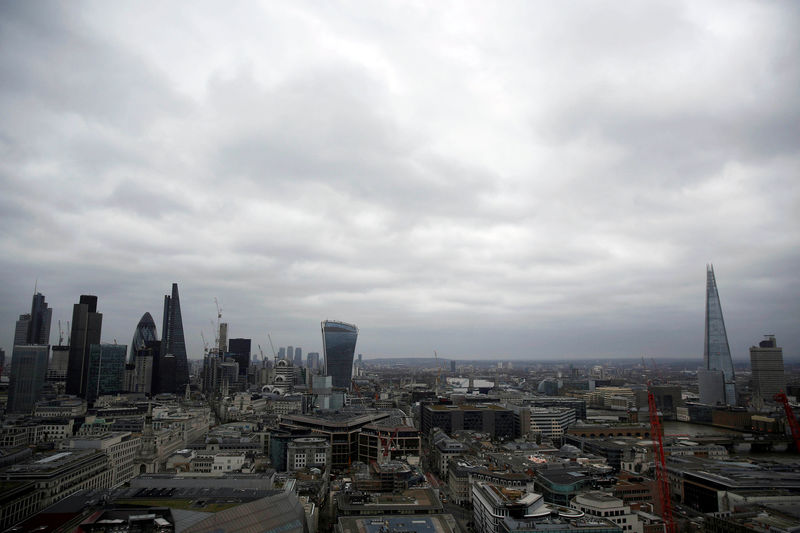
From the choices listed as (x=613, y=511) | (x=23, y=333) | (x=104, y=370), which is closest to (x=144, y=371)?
(x=104, y=370)

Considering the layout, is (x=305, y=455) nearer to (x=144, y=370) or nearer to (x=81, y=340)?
(x=81, y=340)

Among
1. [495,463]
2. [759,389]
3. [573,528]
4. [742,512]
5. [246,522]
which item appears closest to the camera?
[246,522]

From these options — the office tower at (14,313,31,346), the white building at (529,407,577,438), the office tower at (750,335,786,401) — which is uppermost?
the office tower at (14,313,31,346)

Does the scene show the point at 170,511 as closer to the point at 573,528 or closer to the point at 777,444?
the point at 573,528

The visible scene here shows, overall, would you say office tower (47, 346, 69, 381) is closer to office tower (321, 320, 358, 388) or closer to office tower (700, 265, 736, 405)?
office tower (321, 320, 358, 388)

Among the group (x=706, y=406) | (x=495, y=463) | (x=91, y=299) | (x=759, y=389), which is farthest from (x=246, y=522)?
(x=759, y=389)

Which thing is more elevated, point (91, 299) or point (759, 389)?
point (91, 299)

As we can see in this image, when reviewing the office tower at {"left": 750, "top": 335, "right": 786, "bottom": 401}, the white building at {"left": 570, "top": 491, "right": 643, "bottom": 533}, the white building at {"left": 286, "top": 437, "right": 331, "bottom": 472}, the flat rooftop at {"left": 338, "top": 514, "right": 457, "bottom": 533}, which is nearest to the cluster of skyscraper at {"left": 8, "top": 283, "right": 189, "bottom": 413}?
the white building at {"left": 286, "top": 437, "right": 331, "bottom": 472}
